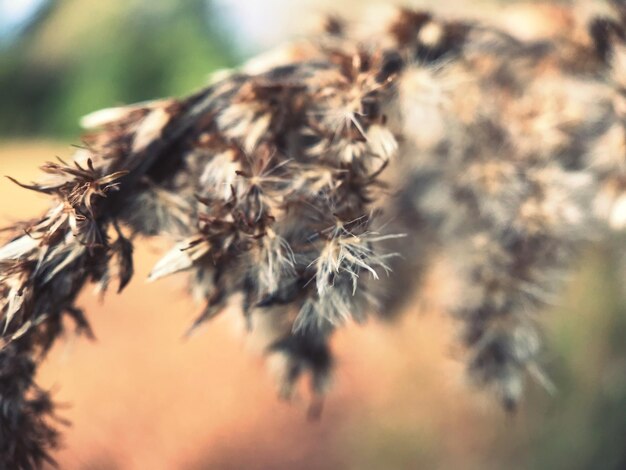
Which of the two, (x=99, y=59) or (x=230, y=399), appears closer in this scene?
(x=230, y=399)

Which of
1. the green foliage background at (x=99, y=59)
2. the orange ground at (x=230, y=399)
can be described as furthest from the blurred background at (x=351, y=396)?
the green foliage background at (x=99, y=59)

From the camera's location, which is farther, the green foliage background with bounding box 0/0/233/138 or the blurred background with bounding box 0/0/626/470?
the green foliage background with bounding box 0/0/233/138

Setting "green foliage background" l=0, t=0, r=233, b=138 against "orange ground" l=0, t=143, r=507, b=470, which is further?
"green foliage background" l=0, t=0, r=233, b=138

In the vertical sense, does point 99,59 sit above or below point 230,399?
above

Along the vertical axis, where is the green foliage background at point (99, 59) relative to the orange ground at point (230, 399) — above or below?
above

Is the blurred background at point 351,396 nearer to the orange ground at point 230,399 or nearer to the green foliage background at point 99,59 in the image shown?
the orange ground at point 230,399

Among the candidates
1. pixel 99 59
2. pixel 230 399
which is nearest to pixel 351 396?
pixel 230 399

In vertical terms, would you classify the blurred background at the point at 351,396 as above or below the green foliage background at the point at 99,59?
below

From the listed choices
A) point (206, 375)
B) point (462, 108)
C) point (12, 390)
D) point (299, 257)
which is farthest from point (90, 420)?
point (462, 108)

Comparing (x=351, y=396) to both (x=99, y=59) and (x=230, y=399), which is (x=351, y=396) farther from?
(x=99, y=59)

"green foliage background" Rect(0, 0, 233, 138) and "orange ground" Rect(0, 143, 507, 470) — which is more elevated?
"green foliage background" Rect(0, 0, 233, 138)

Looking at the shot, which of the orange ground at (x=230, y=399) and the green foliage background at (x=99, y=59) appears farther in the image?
the green foliage background at (x=99, y=59)

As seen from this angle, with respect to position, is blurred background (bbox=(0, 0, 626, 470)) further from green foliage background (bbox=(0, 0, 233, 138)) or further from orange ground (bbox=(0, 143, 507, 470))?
green foliage background (bbox=(0, 0, 233, 138))

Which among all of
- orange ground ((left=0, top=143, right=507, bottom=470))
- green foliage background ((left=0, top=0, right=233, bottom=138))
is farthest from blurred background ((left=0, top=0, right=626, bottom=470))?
green foliage background ((left=0, top=0, right=233, bottom=138))
